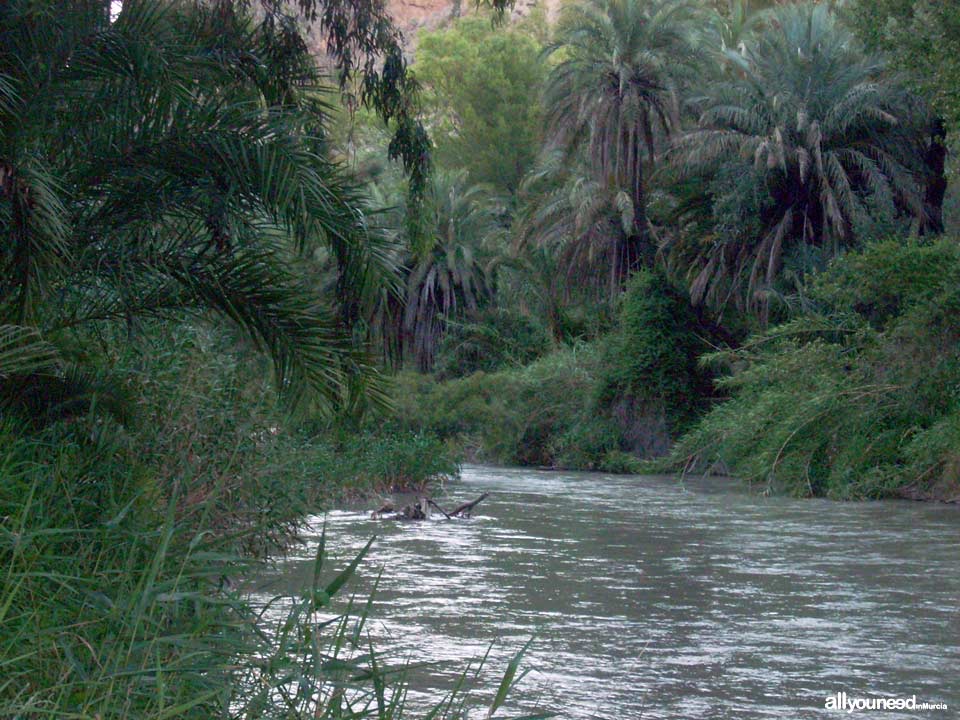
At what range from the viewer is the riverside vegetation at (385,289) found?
5.68 m

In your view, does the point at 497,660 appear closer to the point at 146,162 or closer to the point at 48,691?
the point at 146,162

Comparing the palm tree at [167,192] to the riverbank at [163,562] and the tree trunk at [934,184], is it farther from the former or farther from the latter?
the tree trunk at [934,184]

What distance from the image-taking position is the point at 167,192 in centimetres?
783

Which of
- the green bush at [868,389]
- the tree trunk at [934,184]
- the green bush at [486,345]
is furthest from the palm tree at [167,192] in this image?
the green bush at [486,345]

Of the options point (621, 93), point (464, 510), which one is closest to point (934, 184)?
point (621, 93)

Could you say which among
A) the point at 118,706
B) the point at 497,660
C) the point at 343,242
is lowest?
the point at 497,660

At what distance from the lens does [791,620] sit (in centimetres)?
1172

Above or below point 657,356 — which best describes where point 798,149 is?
above

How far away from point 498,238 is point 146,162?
38.4 metres

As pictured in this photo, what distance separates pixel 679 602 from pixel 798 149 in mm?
19802

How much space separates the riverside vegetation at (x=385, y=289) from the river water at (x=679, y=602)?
73cm

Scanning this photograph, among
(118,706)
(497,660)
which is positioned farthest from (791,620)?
(118,706)

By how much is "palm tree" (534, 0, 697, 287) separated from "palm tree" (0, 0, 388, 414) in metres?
29.2

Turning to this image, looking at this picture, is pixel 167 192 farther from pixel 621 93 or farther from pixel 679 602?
pixel 621 93
